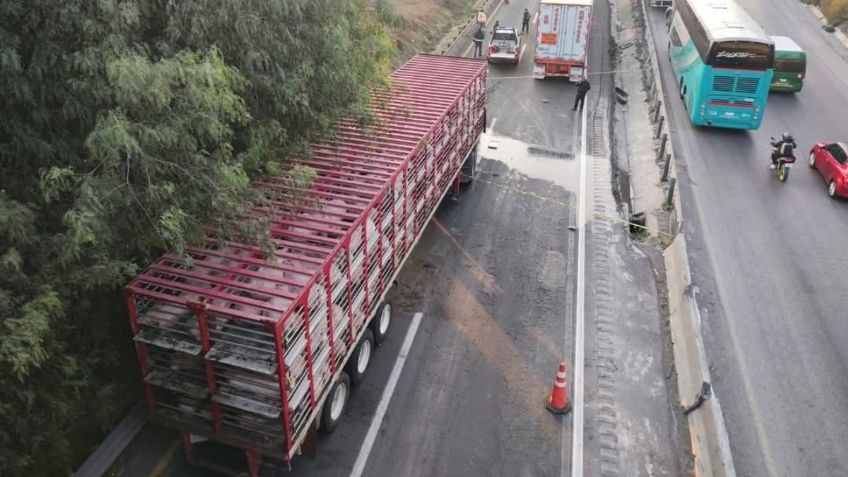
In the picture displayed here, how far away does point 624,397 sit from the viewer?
10.5 meters

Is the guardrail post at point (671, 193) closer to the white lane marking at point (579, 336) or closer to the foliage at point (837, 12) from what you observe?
the white lane marking at point (579, 336)

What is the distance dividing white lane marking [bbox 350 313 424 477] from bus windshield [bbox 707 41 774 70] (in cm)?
1371

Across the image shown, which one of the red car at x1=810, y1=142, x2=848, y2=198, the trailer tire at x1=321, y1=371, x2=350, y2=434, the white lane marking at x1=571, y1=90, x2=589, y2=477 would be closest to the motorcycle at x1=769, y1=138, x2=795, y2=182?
the red car at x1=810, y1=142, x2=848, y2=198

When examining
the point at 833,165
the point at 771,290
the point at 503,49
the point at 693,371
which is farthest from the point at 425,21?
the point at 693,371

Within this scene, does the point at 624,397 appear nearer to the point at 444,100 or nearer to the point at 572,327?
the point at 572,327

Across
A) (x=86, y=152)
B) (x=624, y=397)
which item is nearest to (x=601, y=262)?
(x=624, y=397)

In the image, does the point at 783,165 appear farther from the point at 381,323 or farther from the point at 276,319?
the point at 276,319

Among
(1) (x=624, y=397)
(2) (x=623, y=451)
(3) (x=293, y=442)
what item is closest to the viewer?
(3) (x=293, y=442)

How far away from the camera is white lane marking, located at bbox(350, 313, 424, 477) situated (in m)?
9.24

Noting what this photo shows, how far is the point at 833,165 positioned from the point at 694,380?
10688 mm

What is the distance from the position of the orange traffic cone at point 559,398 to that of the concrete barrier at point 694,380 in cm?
192

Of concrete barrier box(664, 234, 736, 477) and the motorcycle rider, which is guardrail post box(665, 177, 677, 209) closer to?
concrete barrier box(664, 234, 736, 477)

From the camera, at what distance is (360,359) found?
10.4 metres

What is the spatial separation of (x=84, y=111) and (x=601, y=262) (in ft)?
35.2
